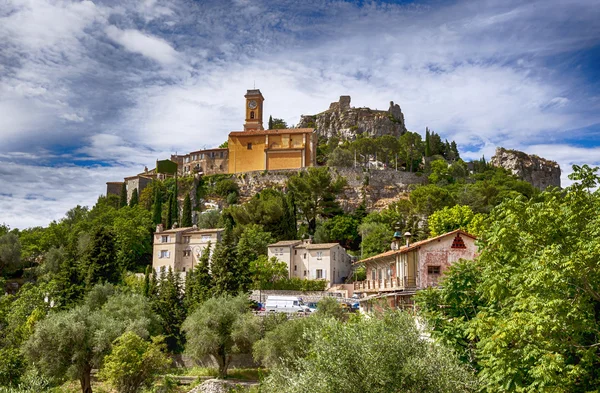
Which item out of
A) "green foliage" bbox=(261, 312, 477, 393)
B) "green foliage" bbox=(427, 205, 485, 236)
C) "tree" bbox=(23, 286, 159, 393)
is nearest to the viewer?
"green foliage" bbox=(261, 312, 477, 393)

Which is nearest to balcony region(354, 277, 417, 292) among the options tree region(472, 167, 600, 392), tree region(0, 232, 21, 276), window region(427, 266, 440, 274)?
window region(427, 266, 440, 274)

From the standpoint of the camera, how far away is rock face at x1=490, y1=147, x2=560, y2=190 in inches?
5340

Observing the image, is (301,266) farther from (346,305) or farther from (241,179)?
(241,179)

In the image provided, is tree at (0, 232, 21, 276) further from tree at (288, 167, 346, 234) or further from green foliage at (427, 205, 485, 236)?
green foliage at (427, 205, 485, 236)

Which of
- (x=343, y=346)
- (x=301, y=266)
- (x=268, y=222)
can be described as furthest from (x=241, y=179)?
(x=343, y=346)

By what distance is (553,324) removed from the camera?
18453 millimetres

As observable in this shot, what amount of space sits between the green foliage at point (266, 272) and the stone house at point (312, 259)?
3.05 metres

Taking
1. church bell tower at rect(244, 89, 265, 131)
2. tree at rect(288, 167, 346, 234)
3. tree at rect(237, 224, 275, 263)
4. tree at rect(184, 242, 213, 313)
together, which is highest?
church bell tower at rect(244, 89, 265, 131)

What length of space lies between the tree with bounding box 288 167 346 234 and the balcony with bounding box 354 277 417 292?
33811 mm

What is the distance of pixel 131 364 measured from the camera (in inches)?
Result: 1569

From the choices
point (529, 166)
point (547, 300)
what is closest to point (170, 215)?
point (547, 300)

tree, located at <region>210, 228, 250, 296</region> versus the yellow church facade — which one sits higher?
the yellow church facade

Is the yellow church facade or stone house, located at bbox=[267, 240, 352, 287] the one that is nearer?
stone house, located at bbox=[267, 240, 352, 287]

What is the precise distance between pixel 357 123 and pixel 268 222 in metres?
69.2
